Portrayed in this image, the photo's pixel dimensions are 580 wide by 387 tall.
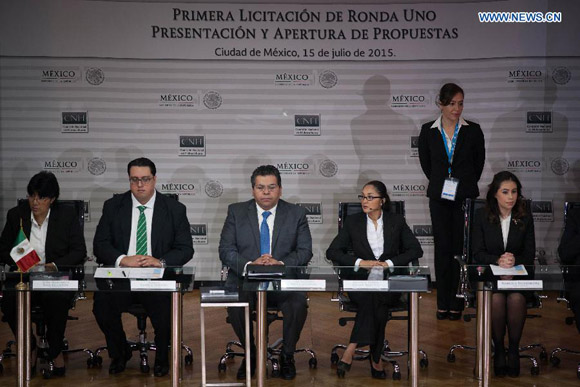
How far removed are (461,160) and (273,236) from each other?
6.71 feet

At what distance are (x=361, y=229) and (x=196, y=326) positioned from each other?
1729mm

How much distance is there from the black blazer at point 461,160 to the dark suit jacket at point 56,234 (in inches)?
113

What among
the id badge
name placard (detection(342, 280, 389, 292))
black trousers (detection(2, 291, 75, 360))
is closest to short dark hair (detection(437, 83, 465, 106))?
the id badge

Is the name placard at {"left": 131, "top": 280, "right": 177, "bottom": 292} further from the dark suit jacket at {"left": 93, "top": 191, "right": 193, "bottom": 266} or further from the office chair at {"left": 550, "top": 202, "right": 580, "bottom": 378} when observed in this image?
the office chair at {"left": 550, "top": 202, "right": 580, "bottom": 378}

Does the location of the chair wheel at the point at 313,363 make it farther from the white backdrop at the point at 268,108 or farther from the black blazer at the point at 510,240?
the white backdrop at the point at 268,108

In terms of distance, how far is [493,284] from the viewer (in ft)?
15.8

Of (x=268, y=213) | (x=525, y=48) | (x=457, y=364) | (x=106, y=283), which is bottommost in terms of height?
(x=457, y=364)

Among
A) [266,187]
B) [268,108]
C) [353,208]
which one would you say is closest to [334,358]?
[353,208]

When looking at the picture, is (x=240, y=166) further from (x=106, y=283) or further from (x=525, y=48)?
(x=106, y=283)

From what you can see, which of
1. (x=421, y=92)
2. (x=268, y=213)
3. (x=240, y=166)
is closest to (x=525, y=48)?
(x=421, y=92)

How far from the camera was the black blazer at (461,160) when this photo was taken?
7.00 meters

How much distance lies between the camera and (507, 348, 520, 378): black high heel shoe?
5.39 metres

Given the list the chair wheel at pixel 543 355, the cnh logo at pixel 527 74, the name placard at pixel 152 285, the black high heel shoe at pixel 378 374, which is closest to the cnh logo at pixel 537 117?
the cnh logo at pixel 527 74

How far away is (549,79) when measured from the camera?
830 cm
